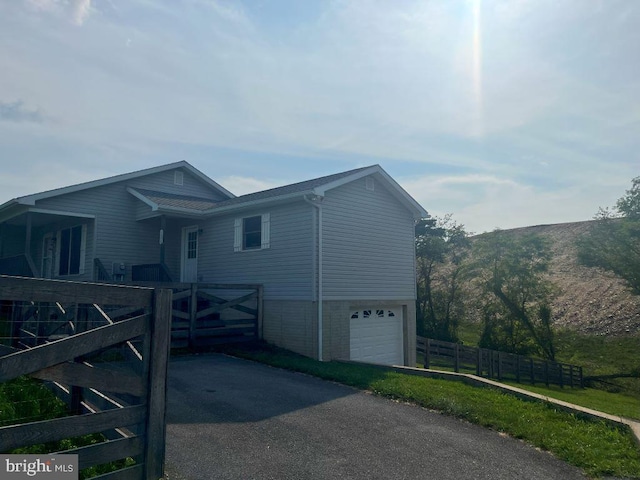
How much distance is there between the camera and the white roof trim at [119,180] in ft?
49.8

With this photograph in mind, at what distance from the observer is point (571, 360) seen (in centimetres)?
2678

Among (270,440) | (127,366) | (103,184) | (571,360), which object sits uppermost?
(103,184)

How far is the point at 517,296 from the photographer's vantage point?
26.2 meters

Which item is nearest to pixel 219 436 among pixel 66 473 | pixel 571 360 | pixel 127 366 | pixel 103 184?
pixel 127 366

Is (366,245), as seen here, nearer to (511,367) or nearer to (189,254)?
(189,254)

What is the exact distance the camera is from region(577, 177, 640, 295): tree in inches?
985

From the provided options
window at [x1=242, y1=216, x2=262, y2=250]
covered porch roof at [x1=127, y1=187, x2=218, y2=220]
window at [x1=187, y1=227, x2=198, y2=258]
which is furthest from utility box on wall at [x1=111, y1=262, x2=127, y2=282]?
window at [x1=242, y1=216, x2=262, y2=250]

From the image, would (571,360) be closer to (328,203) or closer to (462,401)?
(328,203)

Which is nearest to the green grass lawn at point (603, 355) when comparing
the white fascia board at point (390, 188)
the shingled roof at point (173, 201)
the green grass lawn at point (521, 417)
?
the white fascia board at point (390, 188)

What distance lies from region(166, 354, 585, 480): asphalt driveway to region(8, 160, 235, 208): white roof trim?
386 inches

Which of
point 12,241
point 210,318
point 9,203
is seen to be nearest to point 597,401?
point 210,318

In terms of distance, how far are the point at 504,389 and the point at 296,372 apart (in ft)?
14.5

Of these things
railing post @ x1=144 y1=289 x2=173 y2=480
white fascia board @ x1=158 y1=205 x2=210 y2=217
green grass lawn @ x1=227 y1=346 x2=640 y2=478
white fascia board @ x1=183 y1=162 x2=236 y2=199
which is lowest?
green grass lawn @ x1=227 y1=346 x2=640 y2=478

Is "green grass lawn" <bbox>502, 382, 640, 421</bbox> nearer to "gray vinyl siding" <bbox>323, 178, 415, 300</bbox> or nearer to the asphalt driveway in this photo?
"gray vinyl siding" <bbox>323, 178, 415, 300</bbox>
